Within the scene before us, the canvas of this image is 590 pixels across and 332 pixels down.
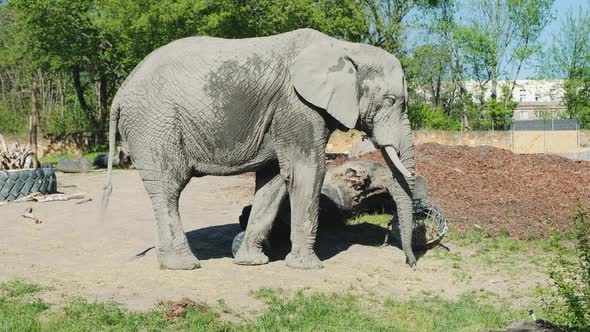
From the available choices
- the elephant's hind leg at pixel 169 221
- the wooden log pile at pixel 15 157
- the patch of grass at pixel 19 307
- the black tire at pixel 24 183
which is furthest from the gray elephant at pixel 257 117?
the wooden log pile at pixel 15 157

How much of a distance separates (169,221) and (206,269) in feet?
2.62

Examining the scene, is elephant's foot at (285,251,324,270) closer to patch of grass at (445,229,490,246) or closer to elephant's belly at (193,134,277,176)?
elephant's belly at (193,134,277,176)

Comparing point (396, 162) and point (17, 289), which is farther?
point (396, 162)

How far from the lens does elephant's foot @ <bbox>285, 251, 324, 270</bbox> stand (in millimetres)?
9289

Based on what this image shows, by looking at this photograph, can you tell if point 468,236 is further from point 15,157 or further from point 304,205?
point 15,157

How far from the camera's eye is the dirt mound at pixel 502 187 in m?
12.8

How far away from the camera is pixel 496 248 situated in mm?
11141

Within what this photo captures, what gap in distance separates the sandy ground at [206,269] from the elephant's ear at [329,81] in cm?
210

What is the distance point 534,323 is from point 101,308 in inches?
168

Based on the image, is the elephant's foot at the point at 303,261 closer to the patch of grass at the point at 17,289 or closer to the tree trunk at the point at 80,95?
the patch of grass at the point at 17,289

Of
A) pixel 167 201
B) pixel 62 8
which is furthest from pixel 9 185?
pixel 62 8

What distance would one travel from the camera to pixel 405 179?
A: 938 centimetres

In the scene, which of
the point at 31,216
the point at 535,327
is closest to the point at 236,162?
the point at 535,327

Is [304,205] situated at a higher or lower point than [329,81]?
lower
